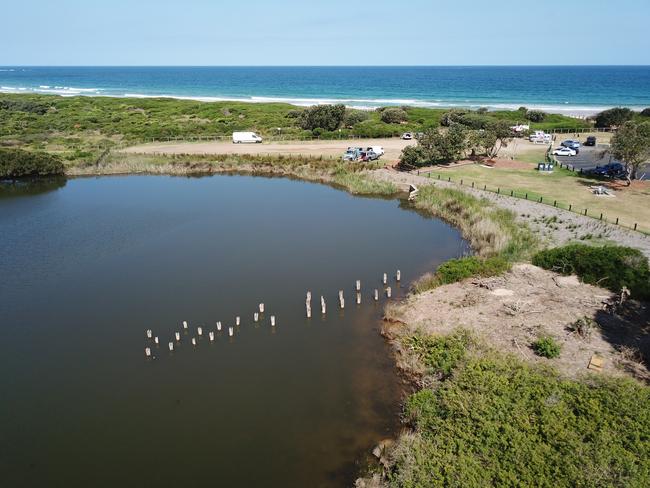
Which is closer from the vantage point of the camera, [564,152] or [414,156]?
[414,156]

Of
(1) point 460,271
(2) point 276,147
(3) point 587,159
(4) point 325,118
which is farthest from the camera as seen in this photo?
(4) point 325,118

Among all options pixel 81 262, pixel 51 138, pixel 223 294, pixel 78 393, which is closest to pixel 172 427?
pixel 78 393

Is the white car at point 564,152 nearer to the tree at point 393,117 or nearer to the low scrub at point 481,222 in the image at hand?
the low scrub at point 481,222

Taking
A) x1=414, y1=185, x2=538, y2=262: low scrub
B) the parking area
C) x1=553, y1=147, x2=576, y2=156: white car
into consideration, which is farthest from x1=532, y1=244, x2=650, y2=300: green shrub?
x1=553, y1=147, x2=576, y2=156: white car

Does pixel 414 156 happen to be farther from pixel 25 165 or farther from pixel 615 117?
pixel 615 117

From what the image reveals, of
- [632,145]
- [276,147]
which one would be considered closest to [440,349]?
[632,145]

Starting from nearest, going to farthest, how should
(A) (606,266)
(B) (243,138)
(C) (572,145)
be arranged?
(A) (606,266) < (C) (572,145) < (B) (243,138)
